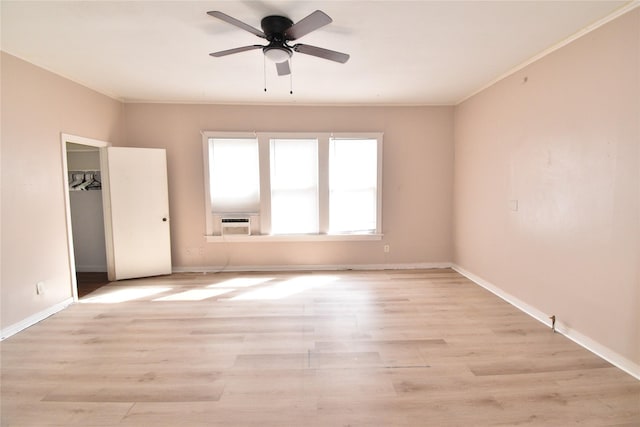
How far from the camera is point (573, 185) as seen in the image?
2477mm

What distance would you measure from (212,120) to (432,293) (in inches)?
157

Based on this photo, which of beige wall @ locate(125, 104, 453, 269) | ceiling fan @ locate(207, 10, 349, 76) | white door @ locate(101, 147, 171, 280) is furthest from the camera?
beige wall @ locate(125, 104, 453, 269)

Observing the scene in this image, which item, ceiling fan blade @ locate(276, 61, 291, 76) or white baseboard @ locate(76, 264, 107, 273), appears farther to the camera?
white baseboard @ locate(76, 264, 107, 273)

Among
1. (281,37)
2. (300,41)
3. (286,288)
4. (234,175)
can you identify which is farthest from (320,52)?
(286,288)

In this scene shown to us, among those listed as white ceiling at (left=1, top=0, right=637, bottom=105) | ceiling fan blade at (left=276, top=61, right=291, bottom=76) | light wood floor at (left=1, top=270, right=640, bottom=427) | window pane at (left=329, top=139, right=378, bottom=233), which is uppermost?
white ceiling at (left=1, top=0, right=637, bottom=105)

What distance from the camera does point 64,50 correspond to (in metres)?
2.65

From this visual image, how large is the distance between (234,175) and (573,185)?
159 inches

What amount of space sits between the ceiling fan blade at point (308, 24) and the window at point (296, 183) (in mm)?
2257

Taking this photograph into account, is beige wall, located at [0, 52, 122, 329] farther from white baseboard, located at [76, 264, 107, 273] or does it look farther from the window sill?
the window sill

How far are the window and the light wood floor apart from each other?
1.39m

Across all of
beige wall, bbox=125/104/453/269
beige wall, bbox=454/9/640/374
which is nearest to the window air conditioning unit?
beige wall, bbox=125/104/453/269

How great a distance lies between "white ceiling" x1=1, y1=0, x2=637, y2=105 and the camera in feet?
6.74

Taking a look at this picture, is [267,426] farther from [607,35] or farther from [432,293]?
[607,35]

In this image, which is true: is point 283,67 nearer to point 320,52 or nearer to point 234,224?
point 320,52
